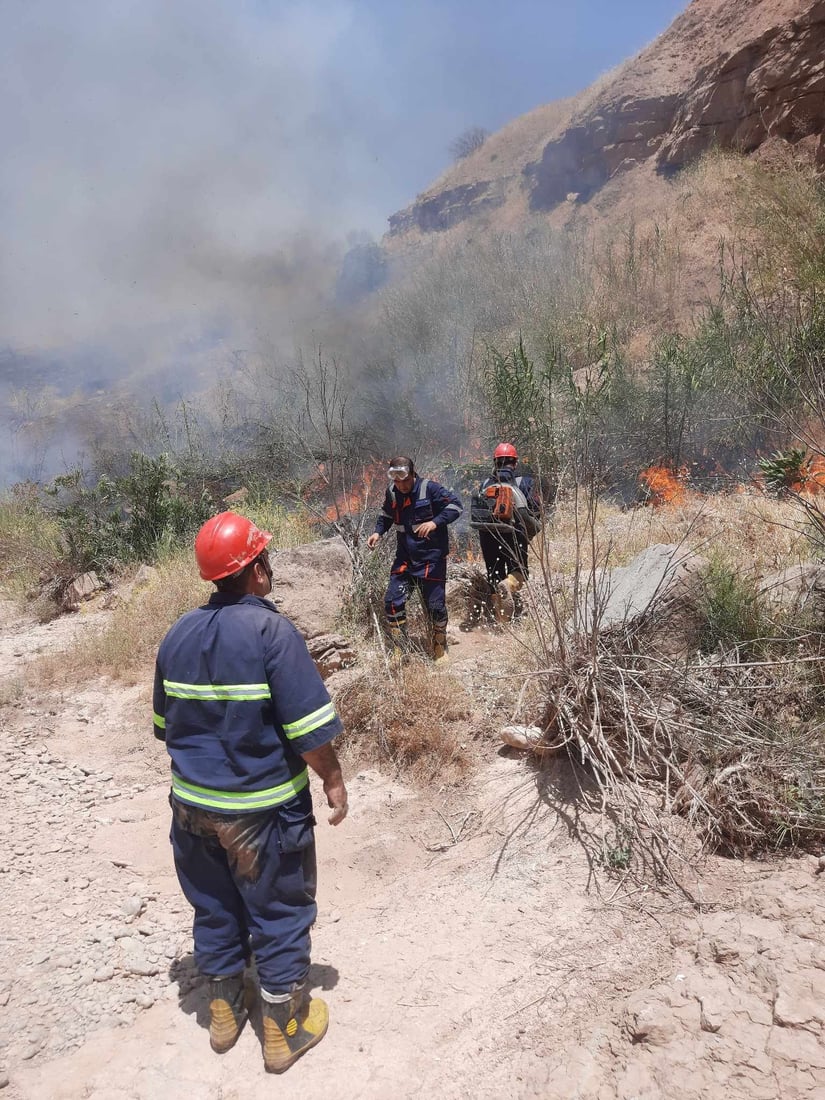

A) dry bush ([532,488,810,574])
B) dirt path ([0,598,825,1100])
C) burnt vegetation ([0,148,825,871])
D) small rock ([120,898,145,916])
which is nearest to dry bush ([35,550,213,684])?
burnt vegetation ([0,148,825,871])

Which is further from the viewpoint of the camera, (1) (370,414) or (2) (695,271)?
(2) (695,271)

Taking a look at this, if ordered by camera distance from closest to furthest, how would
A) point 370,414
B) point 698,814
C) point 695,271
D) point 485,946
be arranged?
point 485,946 < point 698,814 < point 370,414 < point 695,271

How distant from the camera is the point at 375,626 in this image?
464 centimetres

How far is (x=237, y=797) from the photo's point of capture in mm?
1833

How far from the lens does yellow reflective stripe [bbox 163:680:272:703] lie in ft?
5.95

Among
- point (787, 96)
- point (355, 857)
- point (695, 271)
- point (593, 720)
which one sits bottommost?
point (355, 857)

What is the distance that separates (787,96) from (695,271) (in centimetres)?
433

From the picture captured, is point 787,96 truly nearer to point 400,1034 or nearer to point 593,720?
point 593,720

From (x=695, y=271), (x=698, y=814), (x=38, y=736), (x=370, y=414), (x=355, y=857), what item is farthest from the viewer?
(x=695, y=271)

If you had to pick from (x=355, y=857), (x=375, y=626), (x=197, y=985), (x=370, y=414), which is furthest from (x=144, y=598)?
(x=370, y=414)

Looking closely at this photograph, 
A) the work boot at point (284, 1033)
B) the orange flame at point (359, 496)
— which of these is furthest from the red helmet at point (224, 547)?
the orange flame at point (359, 496)

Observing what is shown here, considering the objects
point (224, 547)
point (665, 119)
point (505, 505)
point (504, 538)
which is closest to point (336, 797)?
point (224, 547)

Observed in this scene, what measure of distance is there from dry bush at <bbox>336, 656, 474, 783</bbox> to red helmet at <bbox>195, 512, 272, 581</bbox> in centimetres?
193

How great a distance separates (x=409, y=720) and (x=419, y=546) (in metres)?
1.37
